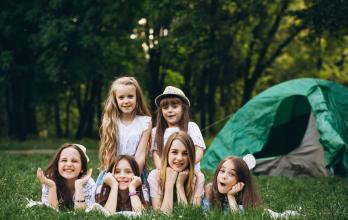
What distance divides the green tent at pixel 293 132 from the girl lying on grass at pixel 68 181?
5.86m

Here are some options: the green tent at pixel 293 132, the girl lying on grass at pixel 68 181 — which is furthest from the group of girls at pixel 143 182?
the green tent at pixel 293 132

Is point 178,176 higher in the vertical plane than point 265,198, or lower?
higher

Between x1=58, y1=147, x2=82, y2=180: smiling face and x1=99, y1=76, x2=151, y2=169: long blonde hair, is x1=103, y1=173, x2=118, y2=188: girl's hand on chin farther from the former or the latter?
x1=99, y1=76, x2=151, y2=169: long blonde hair

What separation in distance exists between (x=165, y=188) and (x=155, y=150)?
89 centimetres

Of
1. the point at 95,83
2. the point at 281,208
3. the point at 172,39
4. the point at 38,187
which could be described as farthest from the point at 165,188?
the point at 95,83

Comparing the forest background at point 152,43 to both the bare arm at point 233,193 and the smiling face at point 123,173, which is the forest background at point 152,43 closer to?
the bare arm at point 233,193

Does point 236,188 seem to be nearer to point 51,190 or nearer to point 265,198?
point 265,198

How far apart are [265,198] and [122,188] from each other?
228cm

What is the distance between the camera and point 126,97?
6578mm

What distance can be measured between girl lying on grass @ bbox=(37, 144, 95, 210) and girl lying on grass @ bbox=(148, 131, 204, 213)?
70 centimetres

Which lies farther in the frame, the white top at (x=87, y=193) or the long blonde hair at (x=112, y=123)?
the long blonde hair at (x=112, y=123)

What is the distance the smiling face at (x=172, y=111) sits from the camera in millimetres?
6734

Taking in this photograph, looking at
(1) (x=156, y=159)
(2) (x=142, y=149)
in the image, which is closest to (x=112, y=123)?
(2) (x=142, y=149)

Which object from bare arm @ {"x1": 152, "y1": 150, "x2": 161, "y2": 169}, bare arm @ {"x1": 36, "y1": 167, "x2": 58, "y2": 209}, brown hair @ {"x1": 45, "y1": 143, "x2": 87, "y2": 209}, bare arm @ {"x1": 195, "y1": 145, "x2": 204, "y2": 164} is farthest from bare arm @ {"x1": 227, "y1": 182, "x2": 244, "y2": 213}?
bare arm @ {"x1": 36, "y1": 167, "x2": 58, "y2": 209}
